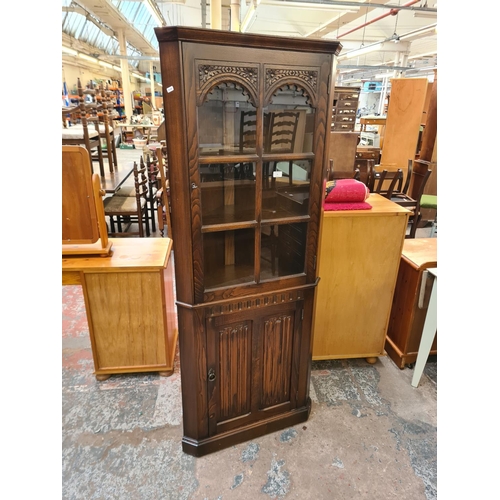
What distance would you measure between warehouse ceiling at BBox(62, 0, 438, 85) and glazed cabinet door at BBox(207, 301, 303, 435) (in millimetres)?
4082

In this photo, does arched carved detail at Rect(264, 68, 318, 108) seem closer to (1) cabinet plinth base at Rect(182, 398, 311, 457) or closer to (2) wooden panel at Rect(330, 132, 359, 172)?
(1) cabinet plinth base at Rect(182, 398, 311, 457)

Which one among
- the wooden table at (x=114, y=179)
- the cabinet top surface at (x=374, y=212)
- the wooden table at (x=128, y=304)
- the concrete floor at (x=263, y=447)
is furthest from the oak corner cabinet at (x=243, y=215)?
the wooden table at (x=114, y=179)

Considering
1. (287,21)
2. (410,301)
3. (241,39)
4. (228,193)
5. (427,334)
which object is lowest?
(427,334)

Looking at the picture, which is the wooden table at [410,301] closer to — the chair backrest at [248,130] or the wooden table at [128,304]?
the chair backrest at [248,130]

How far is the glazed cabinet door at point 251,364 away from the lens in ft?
5.14

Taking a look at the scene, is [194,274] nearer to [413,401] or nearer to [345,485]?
[345,485]

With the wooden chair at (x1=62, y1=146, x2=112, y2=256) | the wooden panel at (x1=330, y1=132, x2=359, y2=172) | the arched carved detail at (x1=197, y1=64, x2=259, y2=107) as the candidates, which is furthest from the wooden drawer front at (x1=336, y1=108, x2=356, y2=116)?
the arched carved detail at (x1=197, y1=64, x2=259, y2=107)

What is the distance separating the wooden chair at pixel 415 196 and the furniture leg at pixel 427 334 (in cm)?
174

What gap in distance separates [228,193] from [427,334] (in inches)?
60.6

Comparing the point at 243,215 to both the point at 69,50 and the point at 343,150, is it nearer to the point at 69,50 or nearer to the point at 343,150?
the point at 343,150

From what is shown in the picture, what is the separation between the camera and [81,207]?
1812 mm

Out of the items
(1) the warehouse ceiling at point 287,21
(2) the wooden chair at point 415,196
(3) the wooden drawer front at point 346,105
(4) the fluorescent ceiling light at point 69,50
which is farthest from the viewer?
(4) the fluorescent ceiling light at point 69,50

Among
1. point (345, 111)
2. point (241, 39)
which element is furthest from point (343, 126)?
point (241, 39)
